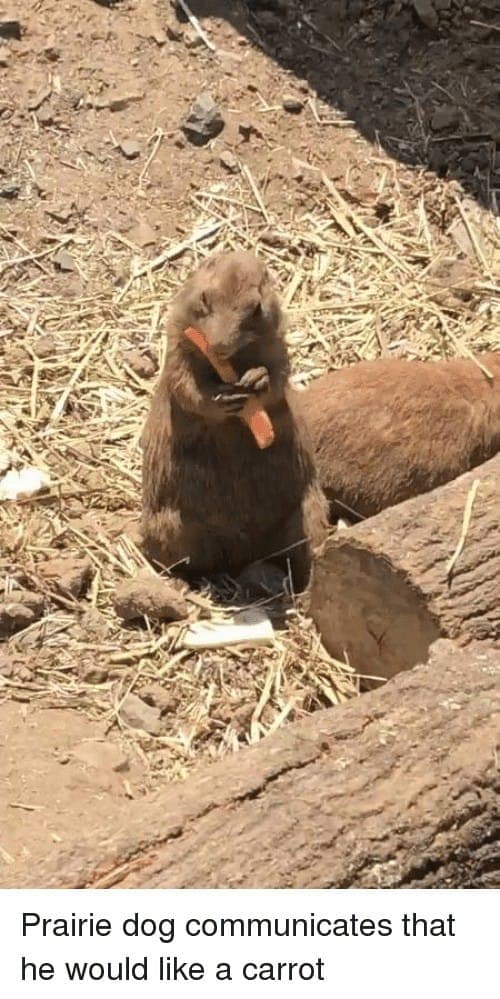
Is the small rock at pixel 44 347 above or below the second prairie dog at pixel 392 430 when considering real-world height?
below

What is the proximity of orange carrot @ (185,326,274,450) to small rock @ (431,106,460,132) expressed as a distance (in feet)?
14.0

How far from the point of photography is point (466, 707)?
4.85 m

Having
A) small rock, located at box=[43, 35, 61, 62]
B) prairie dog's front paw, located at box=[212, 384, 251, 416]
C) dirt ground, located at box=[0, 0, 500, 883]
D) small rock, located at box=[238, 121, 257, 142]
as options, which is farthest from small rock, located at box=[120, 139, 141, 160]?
prairie dog's front paw, located at box=[212, 384, 251, 416]

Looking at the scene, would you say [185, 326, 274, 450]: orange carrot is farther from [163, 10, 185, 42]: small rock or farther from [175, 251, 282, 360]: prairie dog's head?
[163, 10, 185, 42]: small rock

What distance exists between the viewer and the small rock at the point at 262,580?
714 centimetres

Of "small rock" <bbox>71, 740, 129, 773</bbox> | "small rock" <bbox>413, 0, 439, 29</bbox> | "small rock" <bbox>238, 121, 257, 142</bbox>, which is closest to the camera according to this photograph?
"small rock" <bbox>71, 740, 129, 773</bbox>

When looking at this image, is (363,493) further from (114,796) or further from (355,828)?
(355,828)

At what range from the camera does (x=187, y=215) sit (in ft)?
31.6

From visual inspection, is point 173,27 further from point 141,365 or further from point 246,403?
point 246,403

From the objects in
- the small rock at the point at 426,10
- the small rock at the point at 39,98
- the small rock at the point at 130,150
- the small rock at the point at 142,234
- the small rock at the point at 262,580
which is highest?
the small rock at the point at 426,10

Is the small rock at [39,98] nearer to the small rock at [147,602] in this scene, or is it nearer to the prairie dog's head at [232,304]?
the prairie dog's head at [232,304]

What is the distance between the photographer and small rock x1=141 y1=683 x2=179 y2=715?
6.32 m

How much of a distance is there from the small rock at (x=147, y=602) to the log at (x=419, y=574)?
0.80m

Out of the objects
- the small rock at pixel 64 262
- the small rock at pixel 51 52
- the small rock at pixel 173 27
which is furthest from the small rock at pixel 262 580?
the small rock at pixel 173 27
